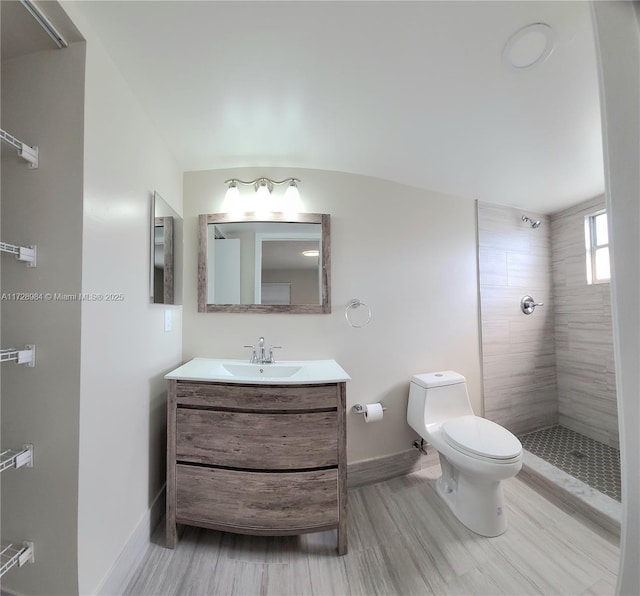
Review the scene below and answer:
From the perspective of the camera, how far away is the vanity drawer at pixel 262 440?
1168 millimetres

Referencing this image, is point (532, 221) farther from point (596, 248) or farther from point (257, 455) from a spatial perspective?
point (257, 455)

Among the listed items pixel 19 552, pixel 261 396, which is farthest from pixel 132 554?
pixel 261 396

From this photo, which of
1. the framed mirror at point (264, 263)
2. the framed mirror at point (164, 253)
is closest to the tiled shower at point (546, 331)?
the framed mirror at point (264, 263)

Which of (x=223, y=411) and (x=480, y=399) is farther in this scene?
(x=480, y=399)

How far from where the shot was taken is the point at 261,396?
1182mm

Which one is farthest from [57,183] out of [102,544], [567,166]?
[567,166]

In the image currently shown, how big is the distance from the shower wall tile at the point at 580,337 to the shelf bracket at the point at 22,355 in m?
3.30

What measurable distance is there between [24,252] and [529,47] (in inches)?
74.5

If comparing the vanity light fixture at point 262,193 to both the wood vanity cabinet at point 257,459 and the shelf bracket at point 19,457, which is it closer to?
the wood vanity cabinet at point 257,459

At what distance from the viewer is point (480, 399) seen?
77.5 inches

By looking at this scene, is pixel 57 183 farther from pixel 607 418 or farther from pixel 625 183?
pixel 607 418

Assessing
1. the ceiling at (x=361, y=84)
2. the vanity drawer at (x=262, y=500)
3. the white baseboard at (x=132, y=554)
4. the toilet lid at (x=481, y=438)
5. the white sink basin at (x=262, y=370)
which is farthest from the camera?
the white sink basin at (x=262, y=370)

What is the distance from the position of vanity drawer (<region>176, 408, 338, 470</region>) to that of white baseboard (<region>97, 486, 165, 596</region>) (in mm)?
365

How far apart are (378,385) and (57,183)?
1852 mm
